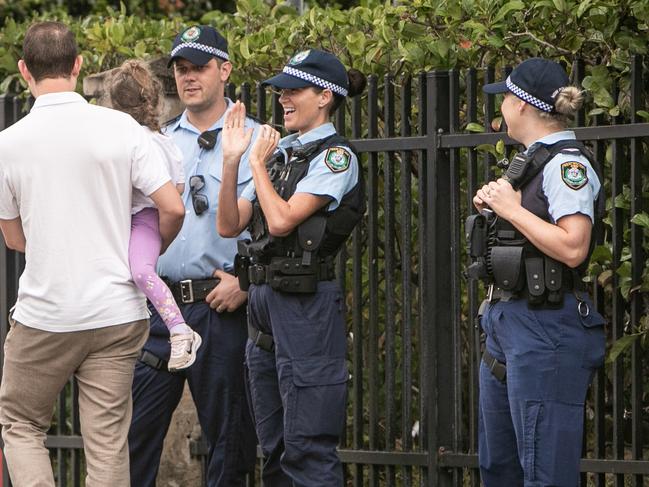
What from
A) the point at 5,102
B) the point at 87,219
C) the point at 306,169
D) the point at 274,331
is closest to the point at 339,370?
the point at 274,331

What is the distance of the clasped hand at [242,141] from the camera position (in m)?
5.54

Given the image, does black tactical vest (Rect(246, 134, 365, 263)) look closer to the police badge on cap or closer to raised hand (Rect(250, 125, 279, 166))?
raised hand (Rect(250, 125, 279, 166))

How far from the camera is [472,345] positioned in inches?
245

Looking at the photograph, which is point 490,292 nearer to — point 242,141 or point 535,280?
point 535,280

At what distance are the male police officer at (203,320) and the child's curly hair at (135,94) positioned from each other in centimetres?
33

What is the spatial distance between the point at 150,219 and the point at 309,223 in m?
0.62

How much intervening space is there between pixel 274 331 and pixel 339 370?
0.30 meters

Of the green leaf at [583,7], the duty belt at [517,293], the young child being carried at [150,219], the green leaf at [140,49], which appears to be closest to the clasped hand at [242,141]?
the young child being carried at [150,219]

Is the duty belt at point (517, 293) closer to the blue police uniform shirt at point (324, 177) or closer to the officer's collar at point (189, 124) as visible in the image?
the blue police uniform shirt at point (324, 177)

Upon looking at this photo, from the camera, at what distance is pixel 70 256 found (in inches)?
204

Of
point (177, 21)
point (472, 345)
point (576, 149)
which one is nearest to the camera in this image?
point (576, 149)

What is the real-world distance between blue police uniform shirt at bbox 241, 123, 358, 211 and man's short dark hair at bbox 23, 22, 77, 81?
3.22 ft

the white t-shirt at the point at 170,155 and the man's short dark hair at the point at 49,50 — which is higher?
the man's short dark hair at the point at 49,50

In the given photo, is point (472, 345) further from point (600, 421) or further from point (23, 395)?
point (23, 395)
